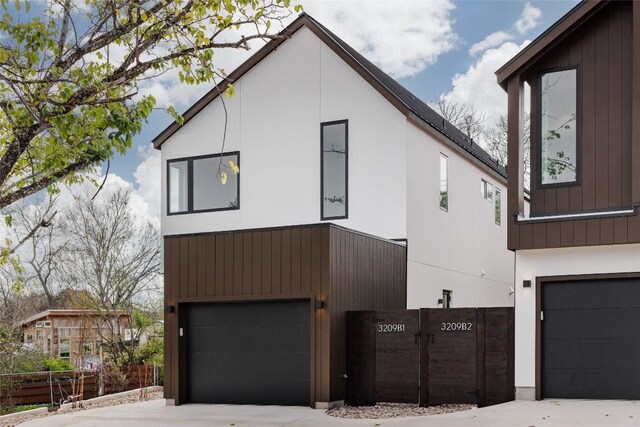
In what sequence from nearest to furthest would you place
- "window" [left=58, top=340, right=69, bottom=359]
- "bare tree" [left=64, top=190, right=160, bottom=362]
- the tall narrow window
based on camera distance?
1. the tall narrow window
2. "bare tree" [left=64, top=190, right=160, bottom=362]
3. "window" [left=58, top=340, right=69, bottom=359]

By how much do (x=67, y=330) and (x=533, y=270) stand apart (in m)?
22.1

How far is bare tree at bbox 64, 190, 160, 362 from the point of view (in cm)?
2786

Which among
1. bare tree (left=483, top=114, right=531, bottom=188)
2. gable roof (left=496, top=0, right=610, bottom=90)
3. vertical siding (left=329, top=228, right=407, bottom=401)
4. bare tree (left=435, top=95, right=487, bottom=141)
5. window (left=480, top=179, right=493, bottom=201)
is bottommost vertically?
vertical siding (left=329, top=228, right=407, bottom=401)

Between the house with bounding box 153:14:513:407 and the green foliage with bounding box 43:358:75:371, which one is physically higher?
the house with bounding box 153:14:513:407

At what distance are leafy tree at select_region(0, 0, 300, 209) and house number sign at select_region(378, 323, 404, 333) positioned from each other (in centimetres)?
667

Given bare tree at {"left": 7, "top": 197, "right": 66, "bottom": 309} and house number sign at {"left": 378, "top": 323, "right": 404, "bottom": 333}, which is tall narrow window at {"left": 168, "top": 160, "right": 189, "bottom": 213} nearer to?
house number sign at {"left": 378, "top": 323, "right": 404, "bottom": 333}

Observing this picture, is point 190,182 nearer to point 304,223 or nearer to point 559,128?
point 304,223

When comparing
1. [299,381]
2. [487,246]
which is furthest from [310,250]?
[487,246]

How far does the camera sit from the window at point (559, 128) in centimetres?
1326

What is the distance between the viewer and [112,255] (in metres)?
28.6

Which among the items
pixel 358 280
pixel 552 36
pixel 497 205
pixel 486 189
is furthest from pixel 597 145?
pixel 497 205

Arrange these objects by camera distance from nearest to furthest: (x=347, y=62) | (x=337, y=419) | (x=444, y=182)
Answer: (x=337, y=419)
(x=347, y=62)
(x=444, y=182)

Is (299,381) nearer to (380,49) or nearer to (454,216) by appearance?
(454,216)

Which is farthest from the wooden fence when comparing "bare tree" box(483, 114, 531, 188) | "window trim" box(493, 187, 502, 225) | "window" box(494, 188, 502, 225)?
"bare tree" box(483, 114, 531, 188)
